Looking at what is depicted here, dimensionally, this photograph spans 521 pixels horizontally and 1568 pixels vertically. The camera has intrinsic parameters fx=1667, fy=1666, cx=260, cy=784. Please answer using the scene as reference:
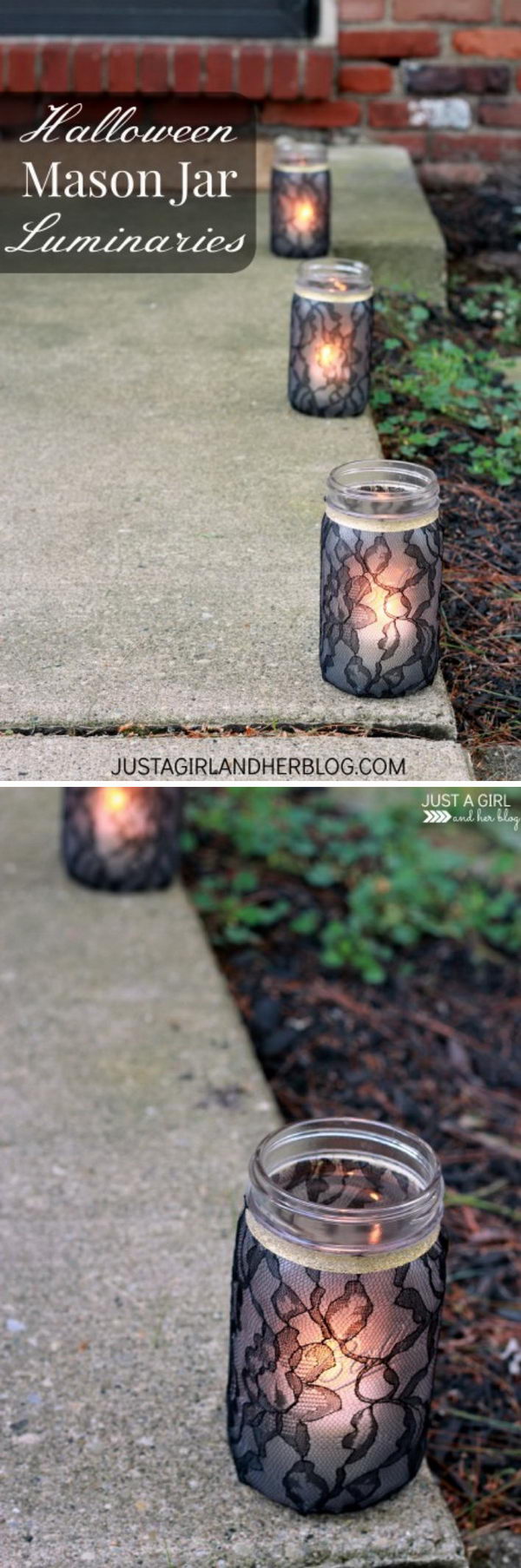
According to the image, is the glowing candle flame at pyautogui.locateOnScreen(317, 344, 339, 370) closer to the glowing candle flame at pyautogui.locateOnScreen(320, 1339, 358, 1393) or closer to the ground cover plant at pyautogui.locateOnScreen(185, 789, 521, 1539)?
the ground cover plant at pyautogui.locateOnScreen(185, 789, 521, 1539)

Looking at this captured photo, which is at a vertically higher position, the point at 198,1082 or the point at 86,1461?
the point at 86,1461

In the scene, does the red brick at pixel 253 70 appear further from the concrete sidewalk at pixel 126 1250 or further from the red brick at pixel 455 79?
the concrete sidewalk at pixel 126 1250

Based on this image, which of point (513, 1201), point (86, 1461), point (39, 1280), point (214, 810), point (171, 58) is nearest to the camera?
point (86, 1461)

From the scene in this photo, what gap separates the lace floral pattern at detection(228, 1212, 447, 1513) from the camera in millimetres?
2078

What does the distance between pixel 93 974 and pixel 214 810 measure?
1159mm

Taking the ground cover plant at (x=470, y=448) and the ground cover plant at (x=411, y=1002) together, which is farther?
the ground cover plant at (x=411, y=1002)

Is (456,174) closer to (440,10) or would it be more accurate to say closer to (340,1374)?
(440,10)

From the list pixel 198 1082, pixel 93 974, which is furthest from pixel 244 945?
pixel 198 1082

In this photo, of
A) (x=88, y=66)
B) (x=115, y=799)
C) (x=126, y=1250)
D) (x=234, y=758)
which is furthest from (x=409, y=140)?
(x=126, y=1250)

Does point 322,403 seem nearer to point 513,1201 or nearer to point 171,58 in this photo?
point 513,1201

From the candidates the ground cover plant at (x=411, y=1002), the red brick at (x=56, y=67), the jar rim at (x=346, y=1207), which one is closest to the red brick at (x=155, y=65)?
the red brick at (x=56, y=67)

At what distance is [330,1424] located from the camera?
6.96 ft

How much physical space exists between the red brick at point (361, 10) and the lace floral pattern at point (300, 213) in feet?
4.03

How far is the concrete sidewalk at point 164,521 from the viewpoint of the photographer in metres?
Result: 2.50
